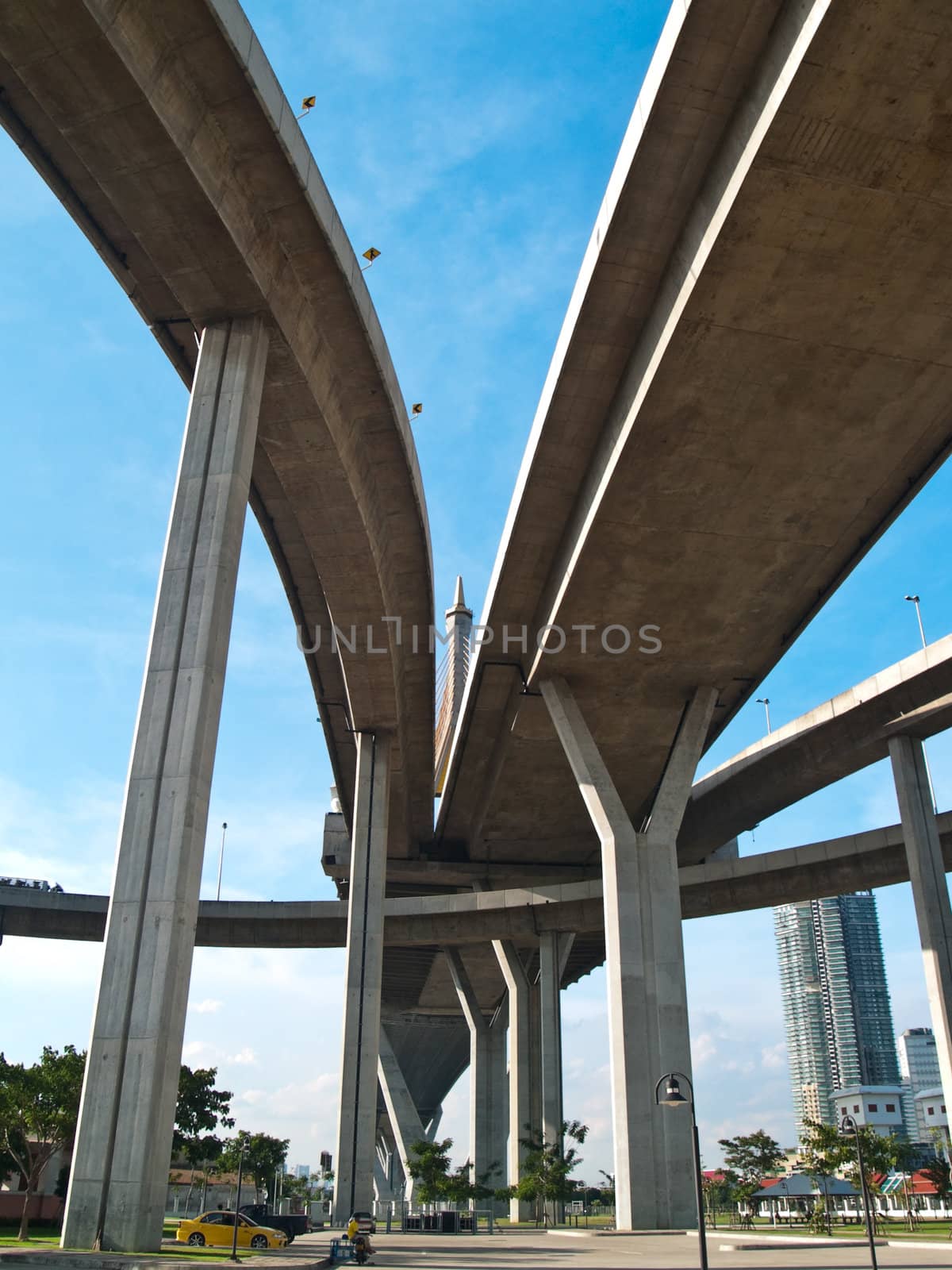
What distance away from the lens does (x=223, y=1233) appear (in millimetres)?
26500

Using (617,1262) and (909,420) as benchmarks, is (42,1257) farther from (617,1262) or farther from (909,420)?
(909,420)

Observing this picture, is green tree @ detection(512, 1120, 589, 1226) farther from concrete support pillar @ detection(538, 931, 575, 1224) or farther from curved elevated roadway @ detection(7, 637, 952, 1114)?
curved elevated roadway @ detection(7, 637, 952, 1114)

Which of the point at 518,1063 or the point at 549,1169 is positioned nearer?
the point at 549,1169

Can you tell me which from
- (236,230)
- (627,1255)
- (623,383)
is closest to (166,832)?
(236,230)

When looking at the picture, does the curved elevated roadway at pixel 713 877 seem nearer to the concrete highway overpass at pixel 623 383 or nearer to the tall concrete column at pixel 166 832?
the concrete highway overpass at pixel 623 383

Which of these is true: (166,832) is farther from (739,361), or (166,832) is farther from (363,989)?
(363,989)

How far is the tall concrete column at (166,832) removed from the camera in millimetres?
13500

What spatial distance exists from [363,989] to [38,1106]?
10189mm

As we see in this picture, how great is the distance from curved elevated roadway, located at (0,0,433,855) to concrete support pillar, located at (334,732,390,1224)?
8348mm

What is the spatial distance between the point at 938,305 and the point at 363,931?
76.1 ft

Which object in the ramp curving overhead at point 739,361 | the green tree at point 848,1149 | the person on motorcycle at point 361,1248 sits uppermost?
the ramp curving overhead at point 739,361

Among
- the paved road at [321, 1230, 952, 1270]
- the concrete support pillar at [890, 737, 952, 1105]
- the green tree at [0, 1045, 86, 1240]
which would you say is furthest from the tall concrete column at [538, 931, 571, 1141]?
the green tree at [0, 1045, 86, 1240]

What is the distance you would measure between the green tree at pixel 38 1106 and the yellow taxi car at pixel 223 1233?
5.88 meters

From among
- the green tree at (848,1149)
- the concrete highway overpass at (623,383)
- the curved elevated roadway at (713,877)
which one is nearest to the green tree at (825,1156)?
the green tree at (848,1149)
